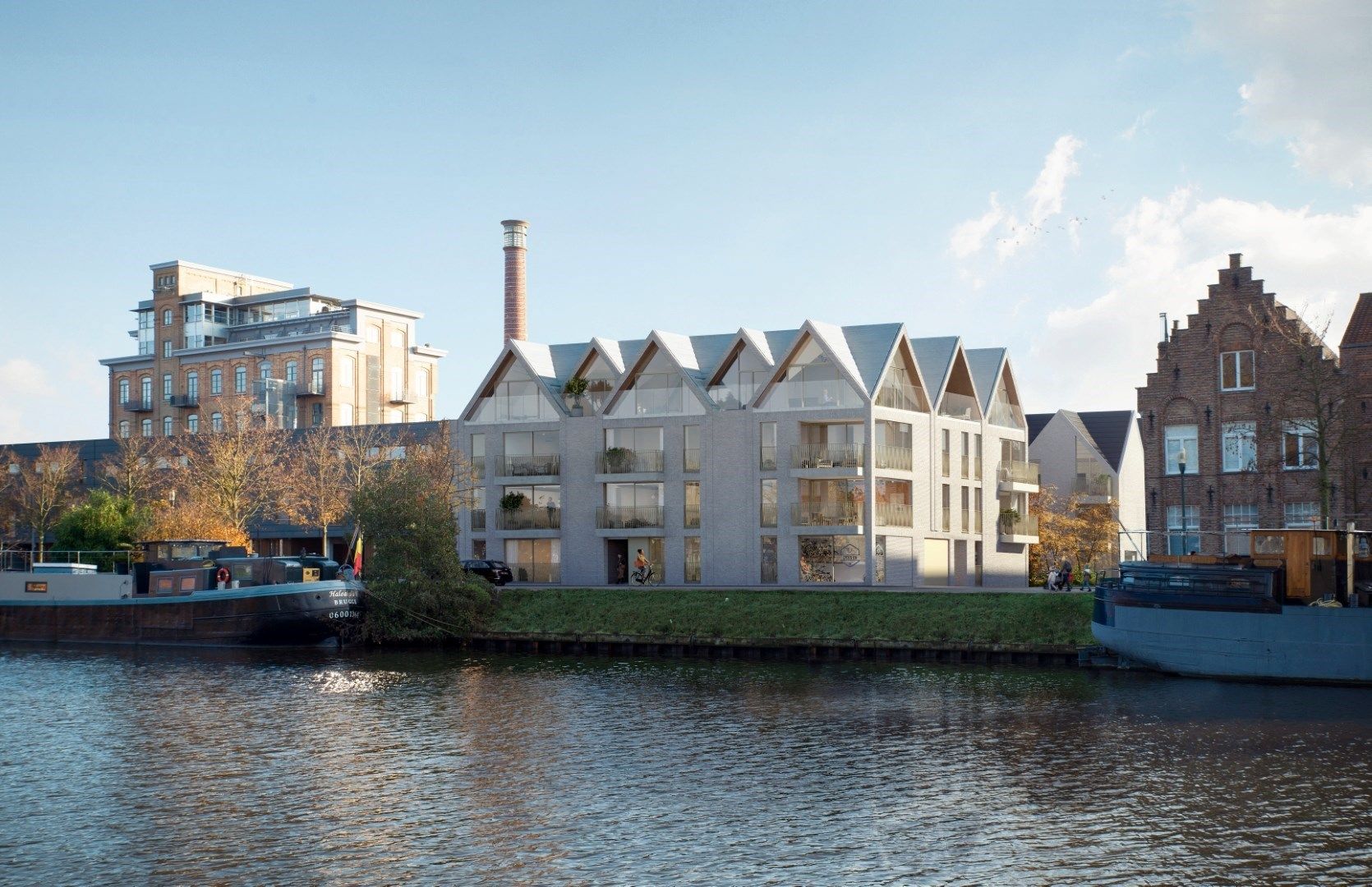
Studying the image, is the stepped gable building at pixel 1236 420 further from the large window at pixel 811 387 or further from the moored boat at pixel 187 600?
the moored boat at pixel 187 600

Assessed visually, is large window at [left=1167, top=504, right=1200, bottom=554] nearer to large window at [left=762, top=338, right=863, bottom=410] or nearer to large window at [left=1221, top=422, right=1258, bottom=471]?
large window at [left=1221, top=422, right=1258, bottom=471]

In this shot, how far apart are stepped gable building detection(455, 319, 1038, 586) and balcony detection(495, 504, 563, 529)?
0.31 ft

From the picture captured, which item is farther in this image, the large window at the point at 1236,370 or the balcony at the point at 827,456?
the balcony at the point at 827,456

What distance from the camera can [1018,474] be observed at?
2970 inches

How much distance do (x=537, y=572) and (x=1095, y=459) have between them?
3557 cm

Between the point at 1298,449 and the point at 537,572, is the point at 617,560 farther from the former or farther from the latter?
the point at 1298,449

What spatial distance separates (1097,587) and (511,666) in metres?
19.5

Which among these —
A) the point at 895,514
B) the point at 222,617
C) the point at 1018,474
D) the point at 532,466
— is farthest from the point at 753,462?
the point at 222,617

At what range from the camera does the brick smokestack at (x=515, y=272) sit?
273 ft

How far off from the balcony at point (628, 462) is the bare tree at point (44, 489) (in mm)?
34698

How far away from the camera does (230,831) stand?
74.2ft

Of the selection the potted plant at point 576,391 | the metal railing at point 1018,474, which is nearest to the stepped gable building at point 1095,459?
the metal railing at point 1018,474

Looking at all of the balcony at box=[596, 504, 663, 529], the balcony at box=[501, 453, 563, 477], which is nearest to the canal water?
the balcony at box=[596, 504, 663, 529]

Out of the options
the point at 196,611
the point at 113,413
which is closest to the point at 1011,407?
the point at 196,611
